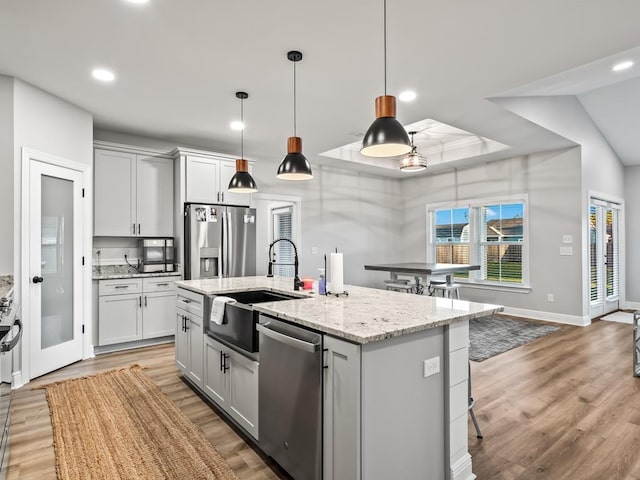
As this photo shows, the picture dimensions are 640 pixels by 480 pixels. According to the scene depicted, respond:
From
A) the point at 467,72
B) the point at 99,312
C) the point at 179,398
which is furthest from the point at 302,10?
the point at 99,312

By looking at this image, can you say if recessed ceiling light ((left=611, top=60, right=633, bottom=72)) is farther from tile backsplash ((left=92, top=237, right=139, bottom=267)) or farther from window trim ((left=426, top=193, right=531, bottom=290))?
tile backsplash ((left=92, top=237, right=139, bottom=267))

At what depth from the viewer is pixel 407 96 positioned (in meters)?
3.59

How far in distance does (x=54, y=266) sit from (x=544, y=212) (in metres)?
6.71

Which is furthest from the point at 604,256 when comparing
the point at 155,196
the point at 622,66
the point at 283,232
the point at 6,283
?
the point at 6,283

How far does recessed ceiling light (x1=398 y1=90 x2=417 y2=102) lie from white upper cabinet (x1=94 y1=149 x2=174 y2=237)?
10.3 feet

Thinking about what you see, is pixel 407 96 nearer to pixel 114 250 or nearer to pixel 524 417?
pixel 524 417

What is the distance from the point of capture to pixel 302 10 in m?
2.26

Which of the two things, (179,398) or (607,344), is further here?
(607,344)

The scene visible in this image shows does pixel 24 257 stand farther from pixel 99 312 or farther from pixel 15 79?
pixel 15 79

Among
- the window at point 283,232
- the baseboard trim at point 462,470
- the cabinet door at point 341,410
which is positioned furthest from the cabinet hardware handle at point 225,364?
the window at point 283,232

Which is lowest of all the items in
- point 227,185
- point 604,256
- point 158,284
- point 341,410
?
point 341,410

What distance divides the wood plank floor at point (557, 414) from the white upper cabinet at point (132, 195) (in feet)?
13.6

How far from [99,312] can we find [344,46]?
3.80m

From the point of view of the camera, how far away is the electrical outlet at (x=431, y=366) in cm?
174
